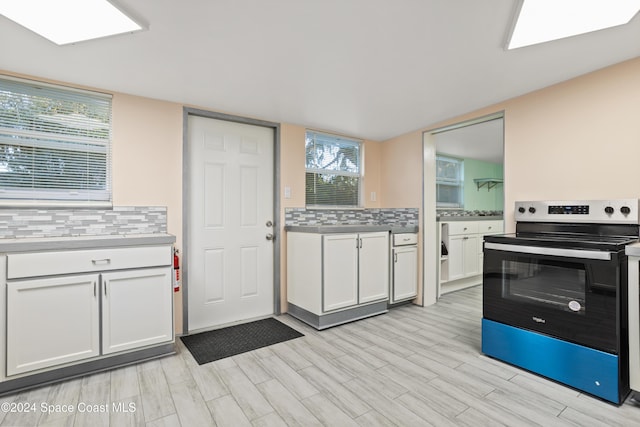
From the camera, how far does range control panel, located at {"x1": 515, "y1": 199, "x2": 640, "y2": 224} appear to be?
2.05 meters

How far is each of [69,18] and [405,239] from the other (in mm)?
3287

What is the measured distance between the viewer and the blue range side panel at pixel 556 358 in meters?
1.79

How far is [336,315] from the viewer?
3061 mm

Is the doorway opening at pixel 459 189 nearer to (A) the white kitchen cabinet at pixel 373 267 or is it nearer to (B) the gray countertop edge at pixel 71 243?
(A) the white kitchen cabinet at pixel 373 267

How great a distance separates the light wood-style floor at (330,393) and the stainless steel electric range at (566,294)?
0.12 m

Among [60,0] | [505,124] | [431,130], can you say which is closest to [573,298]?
[505,124]

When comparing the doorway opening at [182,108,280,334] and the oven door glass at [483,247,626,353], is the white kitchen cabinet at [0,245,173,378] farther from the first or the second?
the oven door glass at [483,247,626,353]

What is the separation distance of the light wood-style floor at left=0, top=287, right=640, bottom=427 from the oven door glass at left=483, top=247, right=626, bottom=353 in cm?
36

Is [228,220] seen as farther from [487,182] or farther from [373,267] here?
[487,182]

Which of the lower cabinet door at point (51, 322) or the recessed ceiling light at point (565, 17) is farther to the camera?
the lower cabinet door at point (51, 322)

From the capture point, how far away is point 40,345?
6.36 ft

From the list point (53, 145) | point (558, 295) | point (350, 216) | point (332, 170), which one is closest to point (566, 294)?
point (558, 295)

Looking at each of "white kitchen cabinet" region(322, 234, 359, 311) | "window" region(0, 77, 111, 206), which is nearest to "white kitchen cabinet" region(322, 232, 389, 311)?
"white kitchen cabinet" region(322, 234, 359, 311)

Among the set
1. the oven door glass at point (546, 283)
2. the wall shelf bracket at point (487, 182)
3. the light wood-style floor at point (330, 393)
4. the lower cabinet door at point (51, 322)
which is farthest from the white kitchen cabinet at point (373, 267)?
the wall shelf bracket at point (487, 182)
